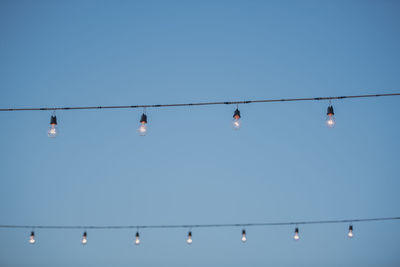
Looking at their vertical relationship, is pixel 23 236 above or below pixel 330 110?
below

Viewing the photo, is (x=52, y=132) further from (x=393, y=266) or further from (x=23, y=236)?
(x=393, y=266)

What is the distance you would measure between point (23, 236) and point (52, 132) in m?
10.8

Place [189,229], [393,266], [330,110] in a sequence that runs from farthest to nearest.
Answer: [393,266], [189,229], [330,110]

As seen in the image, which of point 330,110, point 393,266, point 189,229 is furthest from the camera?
point 393,266

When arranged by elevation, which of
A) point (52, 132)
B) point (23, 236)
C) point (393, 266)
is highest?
point (52, 132)

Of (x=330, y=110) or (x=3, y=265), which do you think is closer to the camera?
(x=330, y=110)

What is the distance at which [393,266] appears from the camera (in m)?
14.9

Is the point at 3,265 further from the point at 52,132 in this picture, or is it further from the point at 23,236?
the point at 52,132

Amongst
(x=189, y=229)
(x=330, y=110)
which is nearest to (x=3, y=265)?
(x=189, y=229)

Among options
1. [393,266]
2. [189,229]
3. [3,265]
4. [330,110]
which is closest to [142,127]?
[330,110]

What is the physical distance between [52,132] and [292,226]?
12.4 meters

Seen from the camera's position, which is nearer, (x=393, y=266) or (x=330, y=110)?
(x=330, y=110)

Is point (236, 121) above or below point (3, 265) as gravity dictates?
above

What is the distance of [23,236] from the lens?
1368 centimetres
